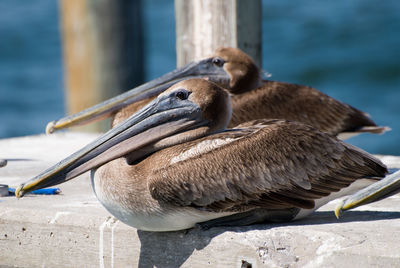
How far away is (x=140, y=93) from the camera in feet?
16.5

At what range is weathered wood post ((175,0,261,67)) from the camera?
569cm

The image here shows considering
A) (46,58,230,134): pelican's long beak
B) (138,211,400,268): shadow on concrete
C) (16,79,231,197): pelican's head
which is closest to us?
(138,211,400,268): shadow on concrete

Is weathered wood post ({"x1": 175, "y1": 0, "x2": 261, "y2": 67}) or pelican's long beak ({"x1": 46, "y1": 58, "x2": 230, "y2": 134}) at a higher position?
weathered wood post ({"x1": 175, "y1": 0, "x2": 261, "y2": 67})

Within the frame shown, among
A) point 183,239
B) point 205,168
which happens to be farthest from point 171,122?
point 183,239

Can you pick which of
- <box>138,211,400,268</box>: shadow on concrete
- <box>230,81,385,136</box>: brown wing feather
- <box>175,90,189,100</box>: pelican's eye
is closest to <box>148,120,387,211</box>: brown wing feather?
<box>138,211,400,268</box>: shadow on concrete

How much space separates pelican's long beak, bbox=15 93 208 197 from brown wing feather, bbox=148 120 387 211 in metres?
0.19

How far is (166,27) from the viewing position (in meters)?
21.2

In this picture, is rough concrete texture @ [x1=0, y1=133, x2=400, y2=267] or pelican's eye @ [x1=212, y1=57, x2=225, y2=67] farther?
pelican's eye @ [x1=212, y1=57, x2=225, y2=67]

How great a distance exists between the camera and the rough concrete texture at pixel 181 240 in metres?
3.56

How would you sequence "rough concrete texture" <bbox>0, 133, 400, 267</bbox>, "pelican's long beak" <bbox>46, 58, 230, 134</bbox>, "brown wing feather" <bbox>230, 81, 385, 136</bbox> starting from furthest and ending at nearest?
"brown wing feather" <bbox>230, 81, 385, 136</bbox> → "pelican's long beak" <bbox>46, 58, 230, 134</bbox> → "rough concrete texture" <bbox>0, 133, 400, 267</bbox>

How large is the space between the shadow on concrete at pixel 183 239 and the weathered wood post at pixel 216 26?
6.80 feet

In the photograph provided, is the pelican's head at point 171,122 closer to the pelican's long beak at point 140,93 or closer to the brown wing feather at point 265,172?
the brown wing feather at point 265,172

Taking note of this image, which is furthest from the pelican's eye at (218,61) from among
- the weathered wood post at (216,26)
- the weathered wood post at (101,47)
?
the weathered wood post at (101,47)

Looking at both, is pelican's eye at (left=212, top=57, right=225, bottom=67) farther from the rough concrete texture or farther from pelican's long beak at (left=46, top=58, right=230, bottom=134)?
the rough concrete texture
